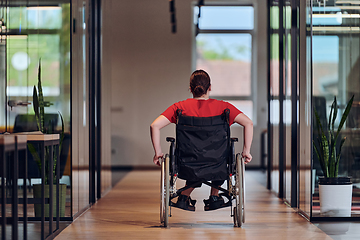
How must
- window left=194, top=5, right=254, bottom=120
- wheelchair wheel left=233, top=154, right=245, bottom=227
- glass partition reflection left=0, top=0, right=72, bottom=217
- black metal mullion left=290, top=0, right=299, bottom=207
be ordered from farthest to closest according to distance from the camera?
window left=194, top=5, right=254, bottom=120
black metal mullion left=290, top=0, right=299, bottom=207
glass partition reflection left=0, top=0, right=72, bottom=217
wheelchair wheel left=233, top=154, right=245, bottom=227

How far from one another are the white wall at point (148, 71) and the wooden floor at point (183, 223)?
2822 mm

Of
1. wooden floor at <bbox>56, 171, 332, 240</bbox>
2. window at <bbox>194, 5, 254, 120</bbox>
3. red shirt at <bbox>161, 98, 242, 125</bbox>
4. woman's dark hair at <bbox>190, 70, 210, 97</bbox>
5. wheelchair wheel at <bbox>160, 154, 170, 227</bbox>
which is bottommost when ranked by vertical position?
wooden floor at <bbox>56, 171, 332, 240</bbox>

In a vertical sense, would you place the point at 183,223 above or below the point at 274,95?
below

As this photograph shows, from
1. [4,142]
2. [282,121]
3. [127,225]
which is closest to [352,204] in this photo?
[282,121]

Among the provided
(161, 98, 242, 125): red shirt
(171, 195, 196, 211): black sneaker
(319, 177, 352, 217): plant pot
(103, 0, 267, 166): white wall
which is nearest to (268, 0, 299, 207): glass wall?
(319, 177, 352, 217): plant pot

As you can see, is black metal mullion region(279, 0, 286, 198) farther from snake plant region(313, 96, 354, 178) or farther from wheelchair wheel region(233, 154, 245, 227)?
wheelchair wheel region(233, 154, 245, 227)

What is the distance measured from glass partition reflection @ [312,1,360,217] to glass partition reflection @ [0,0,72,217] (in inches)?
74.3

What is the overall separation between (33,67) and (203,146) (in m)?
1.64

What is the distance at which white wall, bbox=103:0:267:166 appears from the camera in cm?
698

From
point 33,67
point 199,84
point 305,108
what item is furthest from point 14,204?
point 305,108

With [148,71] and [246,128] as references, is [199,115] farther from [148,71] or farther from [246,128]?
[148,71]

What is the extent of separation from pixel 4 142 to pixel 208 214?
190 centimetres

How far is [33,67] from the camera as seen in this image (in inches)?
134

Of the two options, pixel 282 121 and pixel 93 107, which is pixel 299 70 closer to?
pixel 282 121
